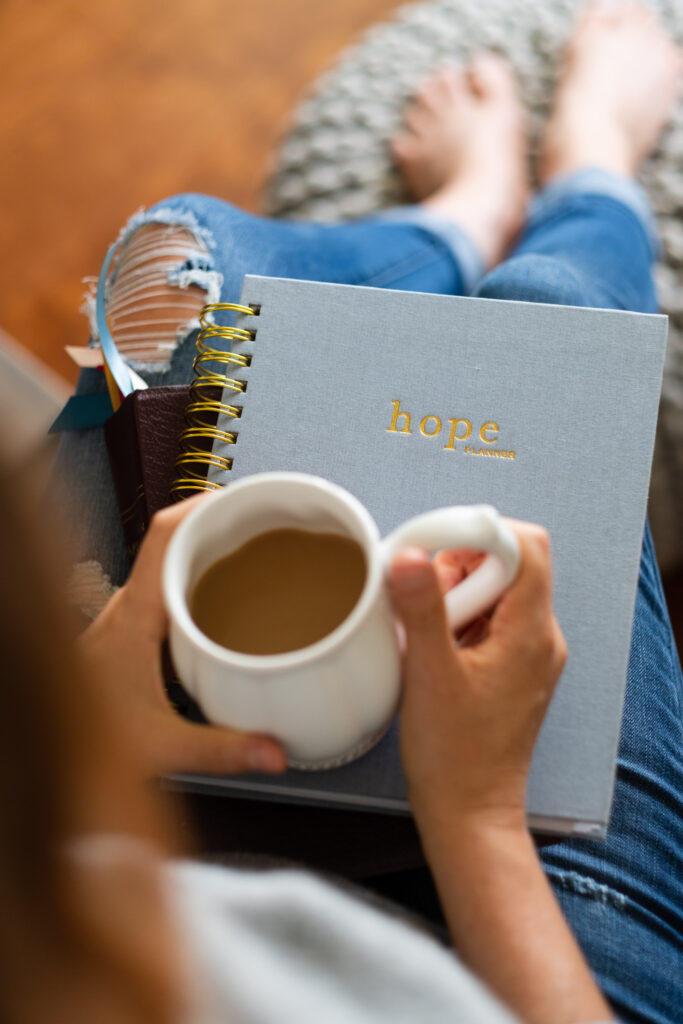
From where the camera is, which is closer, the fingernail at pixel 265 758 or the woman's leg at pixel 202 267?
the fingernail at pixel 265 758

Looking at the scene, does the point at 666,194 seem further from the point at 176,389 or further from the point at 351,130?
the point at 176,389

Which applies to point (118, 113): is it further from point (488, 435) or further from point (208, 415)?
point (488, 435)

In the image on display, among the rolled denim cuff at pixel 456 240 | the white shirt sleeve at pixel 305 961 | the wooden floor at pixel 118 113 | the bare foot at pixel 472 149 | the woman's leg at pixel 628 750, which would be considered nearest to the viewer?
the white shirt sleeve at pixel 305 961

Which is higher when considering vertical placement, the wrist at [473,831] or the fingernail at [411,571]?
the fingernail at [411,571]

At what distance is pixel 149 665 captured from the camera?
1.47ft

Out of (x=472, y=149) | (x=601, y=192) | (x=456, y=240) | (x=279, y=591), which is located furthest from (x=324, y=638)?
(x=472, y=149)

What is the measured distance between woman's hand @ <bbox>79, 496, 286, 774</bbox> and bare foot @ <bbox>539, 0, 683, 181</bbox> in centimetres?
75

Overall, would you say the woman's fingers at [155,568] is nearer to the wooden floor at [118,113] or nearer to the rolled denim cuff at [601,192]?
the rolled denim cuff at [601,192]

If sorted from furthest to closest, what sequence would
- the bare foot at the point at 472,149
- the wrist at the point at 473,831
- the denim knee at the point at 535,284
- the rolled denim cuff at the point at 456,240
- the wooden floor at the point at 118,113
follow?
the wooden floor at the point at 118,113, the bare foot at the point at 472,149, the rolled denim cuff at the point at 456,240, the denim knee at the point at 535,284, the wrist at the point at 473,831

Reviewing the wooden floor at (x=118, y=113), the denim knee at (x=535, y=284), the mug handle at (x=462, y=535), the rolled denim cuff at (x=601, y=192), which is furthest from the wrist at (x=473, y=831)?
the wooden floor at (x=118, y=113)

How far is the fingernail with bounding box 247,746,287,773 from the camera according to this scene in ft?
1.32

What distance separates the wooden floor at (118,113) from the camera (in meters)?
1.31

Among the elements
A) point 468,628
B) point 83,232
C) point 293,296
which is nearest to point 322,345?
point 293,296

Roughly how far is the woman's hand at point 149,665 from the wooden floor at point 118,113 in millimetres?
884
